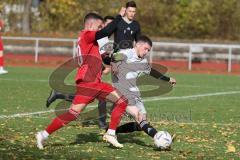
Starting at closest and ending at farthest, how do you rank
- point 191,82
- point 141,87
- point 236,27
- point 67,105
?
point 67,105 < point 141,87 < point 191,82 < point 236,27

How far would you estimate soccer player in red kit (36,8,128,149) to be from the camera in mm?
9953

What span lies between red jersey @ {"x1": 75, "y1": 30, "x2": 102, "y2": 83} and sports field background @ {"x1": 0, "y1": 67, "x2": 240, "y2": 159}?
3.12 feet

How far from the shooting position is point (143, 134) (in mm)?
11719

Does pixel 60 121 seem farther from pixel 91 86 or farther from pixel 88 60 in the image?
pixel 88 60

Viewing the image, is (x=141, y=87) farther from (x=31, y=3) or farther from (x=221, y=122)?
(x=31, y=3)

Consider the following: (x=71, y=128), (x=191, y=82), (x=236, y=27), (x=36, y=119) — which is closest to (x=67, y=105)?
(x=36, y=119)

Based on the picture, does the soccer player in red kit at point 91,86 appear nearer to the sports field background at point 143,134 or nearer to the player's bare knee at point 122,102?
the player's bare knee at point 122,102

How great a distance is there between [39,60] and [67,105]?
63.9 ft

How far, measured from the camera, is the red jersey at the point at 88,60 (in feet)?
33.1

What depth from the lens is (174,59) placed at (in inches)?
1346

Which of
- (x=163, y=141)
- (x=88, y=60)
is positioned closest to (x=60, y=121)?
(x=88, y=60)

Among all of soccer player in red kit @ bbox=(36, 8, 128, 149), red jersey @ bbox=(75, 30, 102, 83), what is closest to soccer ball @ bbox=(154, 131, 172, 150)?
soccer player in red kit @ bbox=(36, 8, 128, 149)

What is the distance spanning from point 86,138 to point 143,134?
1.14 meters

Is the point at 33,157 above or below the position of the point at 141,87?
above
